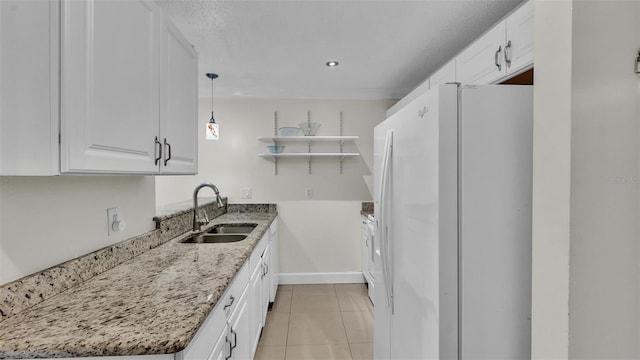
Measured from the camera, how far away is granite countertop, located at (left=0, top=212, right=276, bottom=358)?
0.77 metres

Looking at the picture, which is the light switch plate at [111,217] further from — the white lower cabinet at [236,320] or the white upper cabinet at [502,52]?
the white upper cabinet at [502,52]

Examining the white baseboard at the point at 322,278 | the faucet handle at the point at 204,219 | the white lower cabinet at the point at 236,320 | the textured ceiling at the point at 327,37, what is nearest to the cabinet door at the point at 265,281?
the white lower cabinet at the point at 236,320

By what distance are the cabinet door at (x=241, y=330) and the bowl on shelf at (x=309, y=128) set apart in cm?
215

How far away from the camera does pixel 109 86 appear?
97 centimetres

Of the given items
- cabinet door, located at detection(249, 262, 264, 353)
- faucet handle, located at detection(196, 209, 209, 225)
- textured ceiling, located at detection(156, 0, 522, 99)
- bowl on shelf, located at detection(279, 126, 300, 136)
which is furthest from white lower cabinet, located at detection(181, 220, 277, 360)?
textured ceiling, located at detection(156, 0, 522, 99)

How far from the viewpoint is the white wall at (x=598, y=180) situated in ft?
2.68

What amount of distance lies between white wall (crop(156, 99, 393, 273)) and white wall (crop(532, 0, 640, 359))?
2.91 meters

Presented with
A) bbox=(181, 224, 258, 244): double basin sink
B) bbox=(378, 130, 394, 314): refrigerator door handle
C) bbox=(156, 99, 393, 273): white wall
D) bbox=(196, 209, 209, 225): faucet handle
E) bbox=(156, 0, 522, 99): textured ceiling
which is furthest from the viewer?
bbox=(156, 99, 393, 273): white wall

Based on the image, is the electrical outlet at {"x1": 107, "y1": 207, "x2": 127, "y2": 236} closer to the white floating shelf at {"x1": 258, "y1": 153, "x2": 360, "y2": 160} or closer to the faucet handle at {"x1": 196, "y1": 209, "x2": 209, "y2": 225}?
the faucet handle at {"x1": 196, "y1": 209, "x2": 209, "y2": 225}

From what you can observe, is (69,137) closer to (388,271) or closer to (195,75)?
(195,75)

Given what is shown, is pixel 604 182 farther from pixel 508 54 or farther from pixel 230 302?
pixel 230 302

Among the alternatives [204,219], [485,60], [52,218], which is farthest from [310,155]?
[52,218]

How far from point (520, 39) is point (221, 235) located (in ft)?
7.43

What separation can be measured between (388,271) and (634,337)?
84 cm
